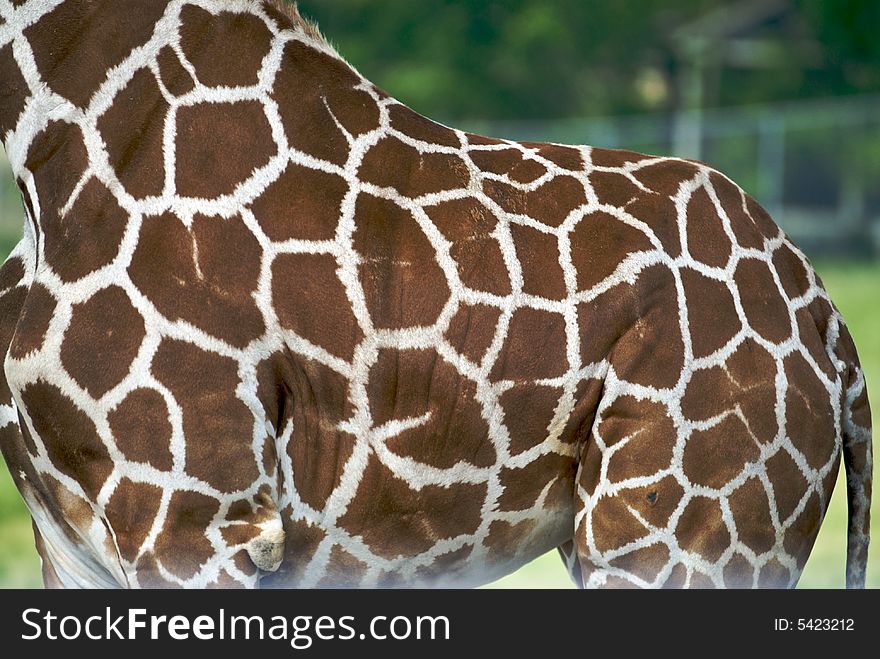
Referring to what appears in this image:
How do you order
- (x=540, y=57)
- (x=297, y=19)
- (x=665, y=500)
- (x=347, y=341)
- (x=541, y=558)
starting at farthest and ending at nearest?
(x=540, y=57)
(x=541, y=558)
(x=297, y=19)
(x=665, y=500)
(x=347, y=341)

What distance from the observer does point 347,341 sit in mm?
2273

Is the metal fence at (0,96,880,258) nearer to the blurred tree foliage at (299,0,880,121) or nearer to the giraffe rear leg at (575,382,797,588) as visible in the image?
the blurred tree foliage at (299,0,880,121)


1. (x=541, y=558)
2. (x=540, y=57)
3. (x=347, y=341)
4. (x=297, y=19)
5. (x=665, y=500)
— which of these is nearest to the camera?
(x=347, y=341)

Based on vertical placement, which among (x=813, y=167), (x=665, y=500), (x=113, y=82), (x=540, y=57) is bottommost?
(x=665, y=500)

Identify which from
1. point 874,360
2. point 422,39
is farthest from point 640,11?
point 874,360

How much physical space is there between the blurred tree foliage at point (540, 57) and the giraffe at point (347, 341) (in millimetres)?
21136

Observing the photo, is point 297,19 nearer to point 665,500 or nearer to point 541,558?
point 665,500

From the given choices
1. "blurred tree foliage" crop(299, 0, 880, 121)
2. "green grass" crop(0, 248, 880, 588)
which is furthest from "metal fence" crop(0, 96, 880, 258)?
"green grass" crop(0, 248, 880, 588)

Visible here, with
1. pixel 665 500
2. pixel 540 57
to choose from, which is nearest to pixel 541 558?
pixel 665 500

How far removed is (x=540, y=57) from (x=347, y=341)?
2369cm

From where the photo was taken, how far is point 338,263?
2.29 m

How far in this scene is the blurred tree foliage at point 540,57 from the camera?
2417cm

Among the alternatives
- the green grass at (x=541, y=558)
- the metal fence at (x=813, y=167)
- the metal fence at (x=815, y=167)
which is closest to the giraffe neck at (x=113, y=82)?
the green grass at (x=541, y=558)
